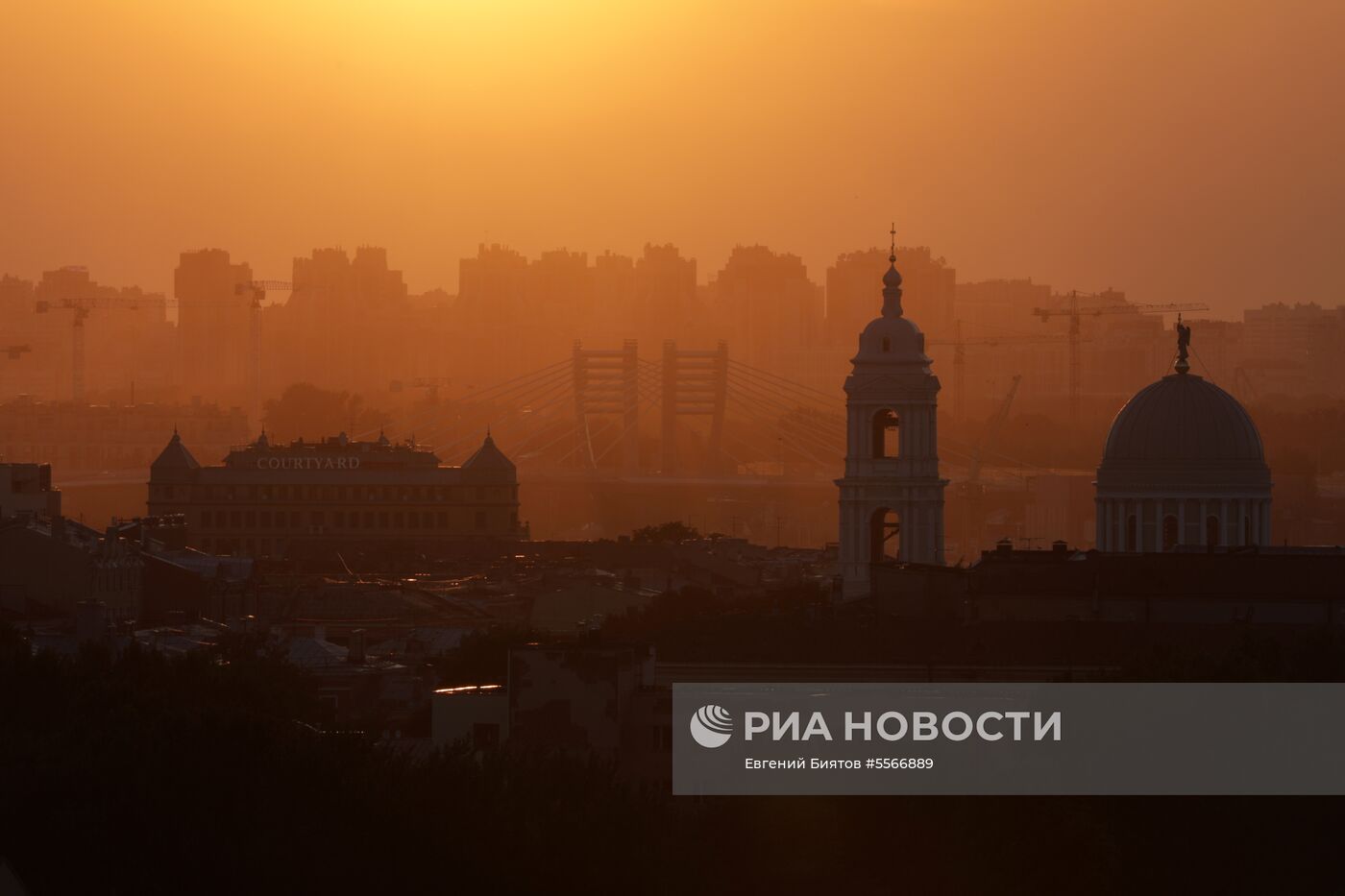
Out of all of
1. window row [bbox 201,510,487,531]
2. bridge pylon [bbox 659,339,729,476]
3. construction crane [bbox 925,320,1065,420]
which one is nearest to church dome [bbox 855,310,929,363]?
window row [bbox 201,510,487,531]

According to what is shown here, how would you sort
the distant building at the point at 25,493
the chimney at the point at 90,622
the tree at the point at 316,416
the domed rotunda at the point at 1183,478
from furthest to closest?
the tree at the point at 316,416 → the distant building at the point at 25,493 → the domed rotunda at the point at 1183,478 → the chimney at the point at 90,622

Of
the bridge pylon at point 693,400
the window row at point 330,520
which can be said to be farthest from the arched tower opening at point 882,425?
the bridge pylon at point 693,400

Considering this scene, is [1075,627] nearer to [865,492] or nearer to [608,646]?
[608,646]

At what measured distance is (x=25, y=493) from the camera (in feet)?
247

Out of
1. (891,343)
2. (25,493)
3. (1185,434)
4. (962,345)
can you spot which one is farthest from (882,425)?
(962,345)

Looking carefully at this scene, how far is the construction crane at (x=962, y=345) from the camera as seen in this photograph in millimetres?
178500

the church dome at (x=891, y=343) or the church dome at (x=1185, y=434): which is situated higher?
the church dome at (x=891, y=343)

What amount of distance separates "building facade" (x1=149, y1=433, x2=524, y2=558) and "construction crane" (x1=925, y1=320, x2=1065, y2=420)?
80.0 metres

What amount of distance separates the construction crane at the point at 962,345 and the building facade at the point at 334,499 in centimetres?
8001

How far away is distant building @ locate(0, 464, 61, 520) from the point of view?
7281 centimetres

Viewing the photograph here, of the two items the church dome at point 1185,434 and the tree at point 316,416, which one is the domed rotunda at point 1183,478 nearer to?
the church dome at point 1185,434

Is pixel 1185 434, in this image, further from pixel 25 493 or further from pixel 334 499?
pixel 334 499

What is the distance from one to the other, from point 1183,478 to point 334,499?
4423 centimetres

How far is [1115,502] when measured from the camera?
54094 mm
